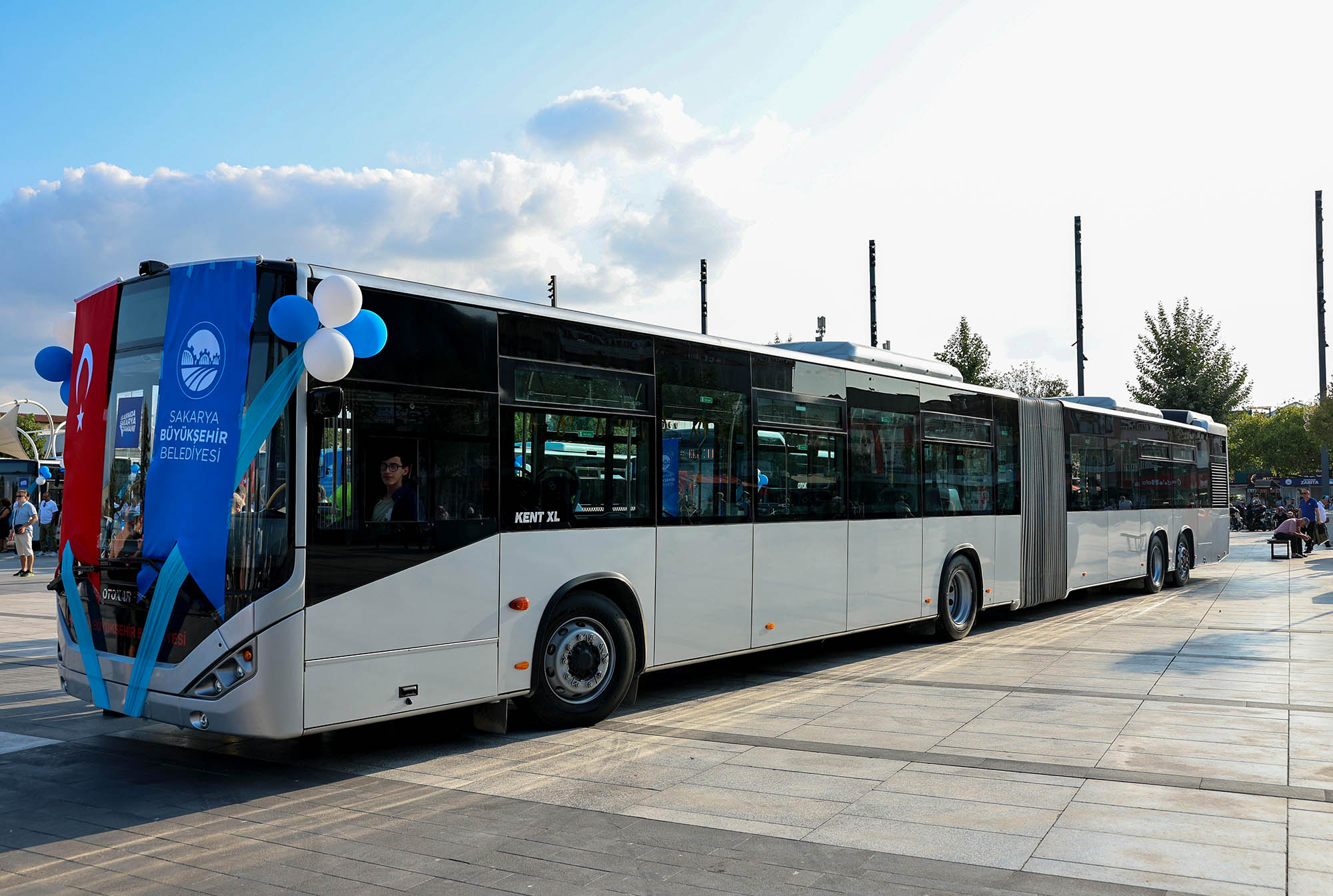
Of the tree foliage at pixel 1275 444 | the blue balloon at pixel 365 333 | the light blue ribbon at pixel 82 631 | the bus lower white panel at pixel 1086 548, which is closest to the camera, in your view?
the blue balloon at pixel 365 333

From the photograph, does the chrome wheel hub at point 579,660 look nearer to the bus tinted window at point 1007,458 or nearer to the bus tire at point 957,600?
the bus tire at point 957,600

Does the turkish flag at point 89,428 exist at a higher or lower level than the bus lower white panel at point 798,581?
higher

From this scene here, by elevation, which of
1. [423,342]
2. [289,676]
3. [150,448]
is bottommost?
[289,676]

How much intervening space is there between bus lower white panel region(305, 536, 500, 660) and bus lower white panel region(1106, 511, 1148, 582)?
13.3m

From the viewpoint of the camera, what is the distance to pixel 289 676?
6.26 m

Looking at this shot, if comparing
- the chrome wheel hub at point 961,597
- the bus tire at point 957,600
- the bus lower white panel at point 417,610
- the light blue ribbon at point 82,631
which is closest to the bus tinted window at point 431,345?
the bus lower white panel at point 417,610

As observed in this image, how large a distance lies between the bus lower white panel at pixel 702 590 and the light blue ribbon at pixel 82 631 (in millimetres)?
3959

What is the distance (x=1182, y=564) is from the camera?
2089cm

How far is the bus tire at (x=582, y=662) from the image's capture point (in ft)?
26.1

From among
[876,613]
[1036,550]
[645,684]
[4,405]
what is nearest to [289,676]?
[645,684]

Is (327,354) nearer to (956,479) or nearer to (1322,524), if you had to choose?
(956,479)

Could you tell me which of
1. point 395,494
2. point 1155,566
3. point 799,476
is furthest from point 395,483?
point 1155,566

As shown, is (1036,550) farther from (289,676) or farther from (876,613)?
(289,676)

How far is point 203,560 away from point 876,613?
742cm
